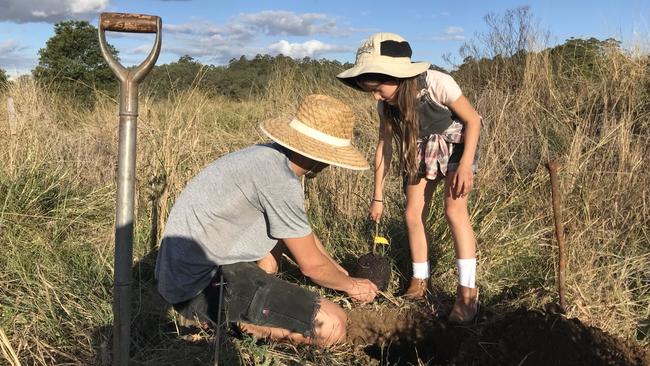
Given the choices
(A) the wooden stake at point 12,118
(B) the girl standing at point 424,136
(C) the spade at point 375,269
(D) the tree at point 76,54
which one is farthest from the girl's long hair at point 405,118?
(D) the tree at point 76,54

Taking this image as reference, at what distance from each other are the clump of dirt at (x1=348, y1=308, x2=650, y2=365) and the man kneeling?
29 centimetres

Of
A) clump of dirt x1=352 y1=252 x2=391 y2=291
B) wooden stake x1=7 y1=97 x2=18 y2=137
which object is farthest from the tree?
clump of dirt x1=352 y1=252 x2=391 y2=291

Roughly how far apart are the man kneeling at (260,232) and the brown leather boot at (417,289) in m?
0.50

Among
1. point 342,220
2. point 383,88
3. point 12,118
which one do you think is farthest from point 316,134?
point 12,118

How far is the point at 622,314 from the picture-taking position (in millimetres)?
2795

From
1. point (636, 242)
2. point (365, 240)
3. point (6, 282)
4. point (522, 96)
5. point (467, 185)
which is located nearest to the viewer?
point (467, 185)

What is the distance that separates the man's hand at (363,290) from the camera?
→ 9.59 ft

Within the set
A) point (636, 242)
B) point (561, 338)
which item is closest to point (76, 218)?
point (561, 338)

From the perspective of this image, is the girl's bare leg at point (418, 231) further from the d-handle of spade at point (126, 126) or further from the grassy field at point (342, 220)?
the d-handle of spade at point (126, 126)

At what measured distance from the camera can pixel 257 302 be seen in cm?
258

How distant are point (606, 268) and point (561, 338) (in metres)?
0.86

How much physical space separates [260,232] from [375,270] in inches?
29.9

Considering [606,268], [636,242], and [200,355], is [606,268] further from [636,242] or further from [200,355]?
[200,355]

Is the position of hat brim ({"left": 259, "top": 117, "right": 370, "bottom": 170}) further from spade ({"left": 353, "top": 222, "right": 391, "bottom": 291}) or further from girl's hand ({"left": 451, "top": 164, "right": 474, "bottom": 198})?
spade ({"left": 353, "top": 222, "right": 391, "bottom": 291})
